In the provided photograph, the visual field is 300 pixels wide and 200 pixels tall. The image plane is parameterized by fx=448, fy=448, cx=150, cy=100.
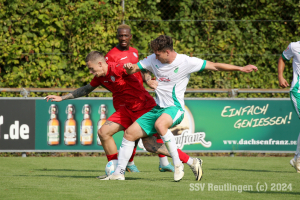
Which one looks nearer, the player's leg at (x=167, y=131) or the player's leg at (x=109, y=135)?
the player's leg at (x=167, y=131)

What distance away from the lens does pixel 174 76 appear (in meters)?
5.38

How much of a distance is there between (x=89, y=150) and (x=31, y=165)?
1742 mm

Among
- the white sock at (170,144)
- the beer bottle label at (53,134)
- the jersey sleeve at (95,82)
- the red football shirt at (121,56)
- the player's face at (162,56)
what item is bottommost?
the beer bottle label at (53,134)

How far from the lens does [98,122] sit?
9445 millimetres

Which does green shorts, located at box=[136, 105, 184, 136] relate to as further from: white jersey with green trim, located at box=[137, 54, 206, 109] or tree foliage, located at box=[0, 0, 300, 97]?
tree foliage, located at box=[0, 0, 300, 97]

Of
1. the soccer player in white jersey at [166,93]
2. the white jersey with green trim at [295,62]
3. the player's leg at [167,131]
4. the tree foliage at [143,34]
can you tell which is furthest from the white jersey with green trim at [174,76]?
the tree foliage at [143,34]

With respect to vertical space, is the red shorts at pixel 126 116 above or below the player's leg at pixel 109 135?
above

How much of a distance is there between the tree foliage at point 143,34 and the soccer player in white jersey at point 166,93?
18.5 ft

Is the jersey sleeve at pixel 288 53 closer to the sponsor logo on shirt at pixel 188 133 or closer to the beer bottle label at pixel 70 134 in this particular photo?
the sponsor logo on shirt at pixel 188 133

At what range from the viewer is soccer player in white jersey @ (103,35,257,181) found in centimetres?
526

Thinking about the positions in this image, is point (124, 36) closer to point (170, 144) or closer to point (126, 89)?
point (126, 89)

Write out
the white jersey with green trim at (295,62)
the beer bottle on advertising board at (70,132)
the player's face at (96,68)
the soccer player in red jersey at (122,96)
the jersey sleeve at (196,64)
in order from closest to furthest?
the jersey sleeve at (196,64) → the player's face at (96,68) → the soccer player in red jersey at (122,96) → the white jersey with green trim at (295,62) → the beer bottle on advertising board at (70,132)

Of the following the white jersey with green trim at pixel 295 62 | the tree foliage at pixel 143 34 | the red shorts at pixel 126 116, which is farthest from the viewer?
the tree foliage at pixel 143 34

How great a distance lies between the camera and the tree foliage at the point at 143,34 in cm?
1100
